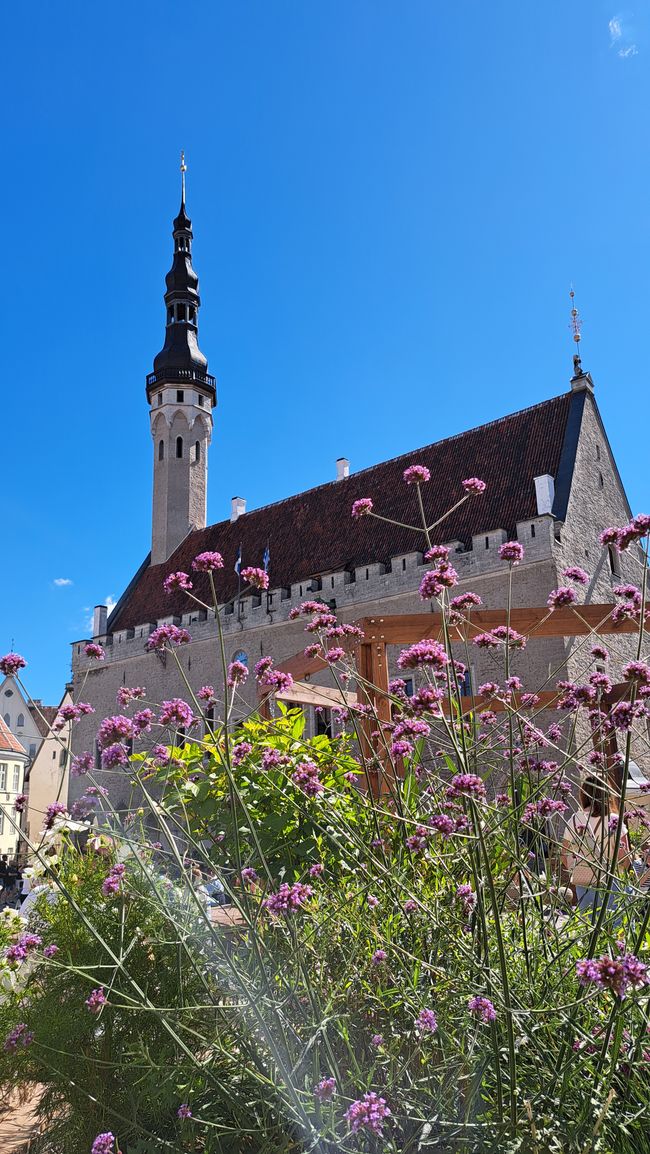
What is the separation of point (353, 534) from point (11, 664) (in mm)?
21993

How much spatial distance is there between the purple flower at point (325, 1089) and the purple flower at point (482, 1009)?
1.23 ft

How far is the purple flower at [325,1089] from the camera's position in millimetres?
1971

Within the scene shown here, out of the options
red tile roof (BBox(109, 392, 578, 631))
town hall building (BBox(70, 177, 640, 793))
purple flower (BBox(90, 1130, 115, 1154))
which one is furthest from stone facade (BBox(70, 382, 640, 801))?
purple flower (BBox(90, 1130, 115, 1154))

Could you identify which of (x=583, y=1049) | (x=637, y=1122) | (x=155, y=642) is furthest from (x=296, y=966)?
(x=155, y=642)

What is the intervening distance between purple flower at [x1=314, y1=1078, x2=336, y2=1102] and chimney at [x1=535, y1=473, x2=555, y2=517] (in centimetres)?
1834

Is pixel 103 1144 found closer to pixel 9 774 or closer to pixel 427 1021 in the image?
pixel 427 1021

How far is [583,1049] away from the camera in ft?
7.16

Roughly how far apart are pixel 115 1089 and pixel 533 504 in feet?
61.8

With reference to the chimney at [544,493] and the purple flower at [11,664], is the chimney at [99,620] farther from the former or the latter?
the purple flower at [11,664]

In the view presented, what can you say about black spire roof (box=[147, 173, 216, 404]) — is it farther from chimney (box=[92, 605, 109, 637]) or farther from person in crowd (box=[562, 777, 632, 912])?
person in crowd (box=[562, 777, 632, 912])

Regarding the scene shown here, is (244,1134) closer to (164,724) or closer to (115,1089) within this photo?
(115,1089)

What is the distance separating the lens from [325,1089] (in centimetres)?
199

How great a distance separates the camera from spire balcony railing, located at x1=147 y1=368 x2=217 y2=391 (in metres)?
33.2

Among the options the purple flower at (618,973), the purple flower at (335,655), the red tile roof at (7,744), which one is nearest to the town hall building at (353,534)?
the red tile roof at (7,744)
